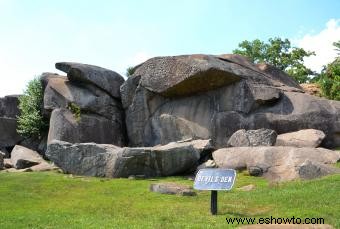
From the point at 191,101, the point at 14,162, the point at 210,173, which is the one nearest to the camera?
the point at 210,173

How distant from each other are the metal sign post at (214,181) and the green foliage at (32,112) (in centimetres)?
2581

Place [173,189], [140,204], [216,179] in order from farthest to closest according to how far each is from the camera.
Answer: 1. [173,189]
2. [140,204]
3. [216,179]

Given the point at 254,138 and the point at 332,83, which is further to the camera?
the point at 332,83

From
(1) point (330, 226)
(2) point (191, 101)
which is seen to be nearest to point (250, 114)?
(2) point (191, 101)

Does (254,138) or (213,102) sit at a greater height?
(213,102)

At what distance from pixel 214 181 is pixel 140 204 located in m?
3.47

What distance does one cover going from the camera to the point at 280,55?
238ft

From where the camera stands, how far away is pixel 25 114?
39.8 m

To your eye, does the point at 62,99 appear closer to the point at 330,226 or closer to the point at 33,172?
the point at 33,172

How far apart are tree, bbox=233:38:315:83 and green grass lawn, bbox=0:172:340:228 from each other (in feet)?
154

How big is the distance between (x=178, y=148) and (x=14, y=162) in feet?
36.4

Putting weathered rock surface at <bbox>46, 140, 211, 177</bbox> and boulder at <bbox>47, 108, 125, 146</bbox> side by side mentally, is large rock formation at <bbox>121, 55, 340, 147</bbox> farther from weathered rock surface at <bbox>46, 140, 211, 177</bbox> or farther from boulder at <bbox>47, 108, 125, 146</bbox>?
weathered rock surface at <bbox>46, 140, 211, 177</bbox>

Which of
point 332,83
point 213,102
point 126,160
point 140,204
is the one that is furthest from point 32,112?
point 332,83

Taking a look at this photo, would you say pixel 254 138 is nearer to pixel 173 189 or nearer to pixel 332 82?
pixel 173 189
